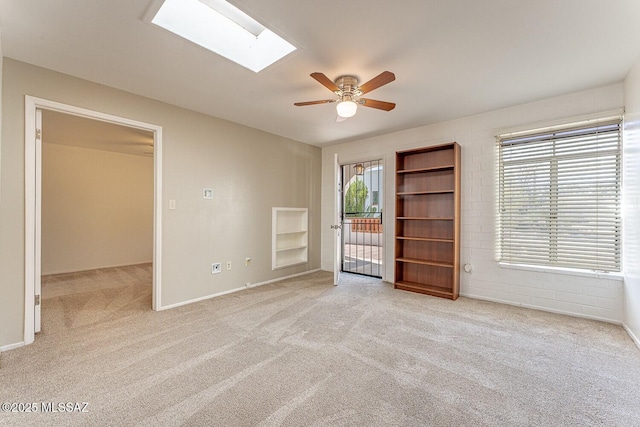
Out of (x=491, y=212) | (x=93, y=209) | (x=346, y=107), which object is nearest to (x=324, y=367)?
(x=346, y=107)

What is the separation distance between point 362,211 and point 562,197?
2.88 m

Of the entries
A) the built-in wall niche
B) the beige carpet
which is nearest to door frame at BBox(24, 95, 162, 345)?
the beige carpet

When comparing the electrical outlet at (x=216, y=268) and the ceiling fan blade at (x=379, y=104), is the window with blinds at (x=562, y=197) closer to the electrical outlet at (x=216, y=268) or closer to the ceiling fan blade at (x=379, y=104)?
the ceiling fan blade at (x=379, y=104)

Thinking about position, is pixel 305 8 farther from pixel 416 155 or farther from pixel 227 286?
pixel 227 286

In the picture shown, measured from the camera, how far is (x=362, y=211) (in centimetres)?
517

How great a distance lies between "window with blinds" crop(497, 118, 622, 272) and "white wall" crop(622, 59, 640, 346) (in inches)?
5.4

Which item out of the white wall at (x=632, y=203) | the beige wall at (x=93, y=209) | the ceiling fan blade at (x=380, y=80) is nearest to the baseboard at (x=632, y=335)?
the white wall at (x=632, y=203)

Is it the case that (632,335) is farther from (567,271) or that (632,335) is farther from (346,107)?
(346,107)

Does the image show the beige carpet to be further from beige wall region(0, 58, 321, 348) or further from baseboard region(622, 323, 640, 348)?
beige wall region(0, 58, 321, 348)

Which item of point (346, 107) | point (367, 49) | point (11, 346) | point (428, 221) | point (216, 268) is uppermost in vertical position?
point (367, 49)

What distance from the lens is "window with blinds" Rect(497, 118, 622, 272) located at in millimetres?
2814

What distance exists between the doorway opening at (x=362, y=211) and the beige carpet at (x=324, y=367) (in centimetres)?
201

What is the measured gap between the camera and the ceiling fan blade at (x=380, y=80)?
210 cm

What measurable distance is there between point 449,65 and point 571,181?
2005 millimetres
